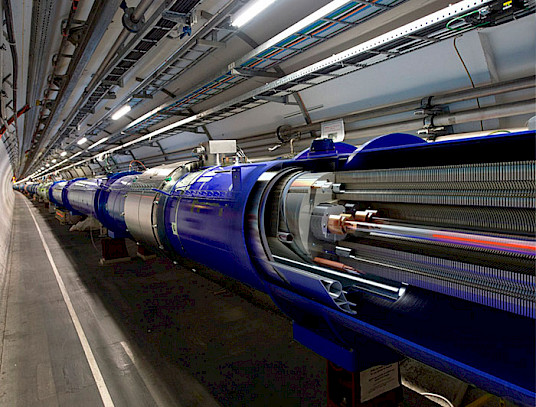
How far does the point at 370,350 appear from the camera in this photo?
5.02 ft

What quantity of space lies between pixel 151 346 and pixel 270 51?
337 cm

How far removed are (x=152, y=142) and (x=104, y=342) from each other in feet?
31.9

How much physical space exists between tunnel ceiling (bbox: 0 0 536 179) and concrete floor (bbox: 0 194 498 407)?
244cm

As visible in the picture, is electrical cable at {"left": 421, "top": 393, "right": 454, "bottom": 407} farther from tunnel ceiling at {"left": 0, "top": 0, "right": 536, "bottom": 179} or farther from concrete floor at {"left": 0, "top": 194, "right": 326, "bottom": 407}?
tunnel ceiling at {"left": 0, "top": 0, "right": 536, "bottom": 179}

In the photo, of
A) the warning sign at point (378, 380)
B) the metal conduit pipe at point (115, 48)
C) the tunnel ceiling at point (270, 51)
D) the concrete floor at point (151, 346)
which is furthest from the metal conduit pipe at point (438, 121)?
the metal conduit pipe at point (115, 48)

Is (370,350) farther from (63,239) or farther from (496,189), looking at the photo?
(63,239)

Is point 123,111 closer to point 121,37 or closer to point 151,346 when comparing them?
point 121,37

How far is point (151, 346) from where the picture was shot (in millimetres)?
2916

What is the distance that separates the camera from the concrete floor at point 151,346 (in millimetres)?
2324

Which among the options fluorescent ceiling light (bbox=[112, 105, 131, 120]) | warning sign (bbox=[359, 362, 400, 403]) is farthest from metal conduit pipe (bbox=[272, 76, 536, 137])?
fluorescent ceiling light (bbox=[112, 105, 131, 120])

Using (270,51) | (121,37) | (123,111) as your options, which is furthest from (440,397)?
(123,111)

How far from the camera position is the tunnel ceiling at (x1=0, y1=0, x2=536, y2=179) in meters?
3.23

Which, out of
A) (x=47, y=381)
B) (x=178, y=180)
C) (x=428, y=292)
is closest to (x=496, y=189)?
(x=428, y=292)

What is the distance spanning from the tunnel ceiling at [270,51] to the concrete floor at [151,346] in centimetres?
244
